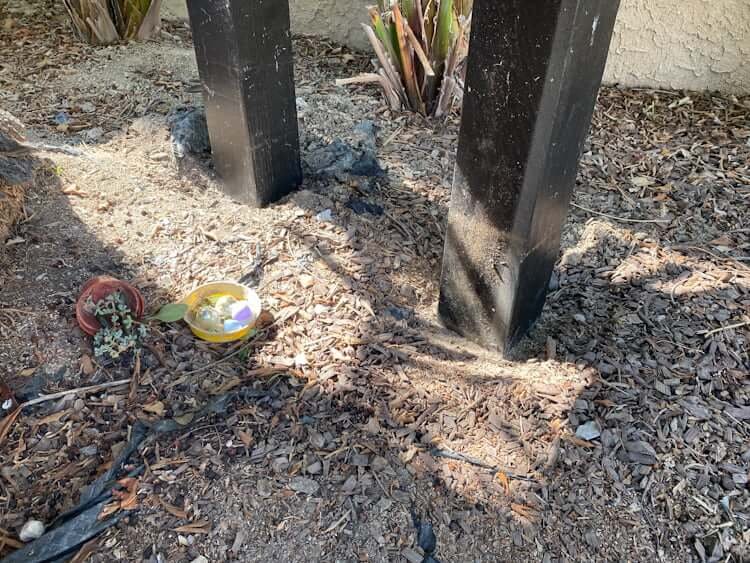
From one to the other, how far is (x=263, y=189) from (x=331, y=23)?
2337mm

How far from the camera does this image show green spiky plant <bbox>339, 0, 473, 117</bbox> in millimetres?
3449

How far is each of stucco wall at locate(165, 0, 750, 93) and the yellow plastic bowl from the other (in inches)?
122

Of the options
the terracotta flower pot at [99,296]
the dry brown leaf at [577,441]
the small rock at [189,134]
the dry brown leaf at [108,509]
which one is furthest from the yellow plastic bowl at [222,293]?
the dry brown leaf at [577,441]

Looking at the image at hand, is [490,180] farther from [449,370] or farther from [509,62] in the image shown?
[449,370]

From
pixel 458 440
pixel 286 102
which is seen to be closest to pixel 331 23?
pixel 286 102

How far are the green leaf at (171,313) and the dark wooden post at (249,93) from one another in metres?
0.76

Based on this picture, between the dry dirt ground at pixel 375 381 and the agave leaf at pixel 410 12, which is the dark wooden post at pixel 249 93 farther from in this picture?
the agave leaf at pixel 410 12

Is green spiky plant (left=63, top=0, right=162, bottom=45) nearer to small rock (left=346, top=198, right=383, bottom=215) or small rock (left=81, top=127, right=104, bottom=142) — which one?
small rock (left=81, top=127, right=104, bottom=142)

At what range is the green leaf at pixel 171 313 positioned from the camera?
7.49 ft

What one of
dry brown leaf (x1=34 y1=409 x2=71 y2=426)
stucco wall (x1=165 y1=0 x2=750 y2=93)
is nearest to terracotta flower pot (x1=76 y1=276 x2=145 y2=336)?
dry brown leaf (x1=34 y1=409 x2=71 y2=426)

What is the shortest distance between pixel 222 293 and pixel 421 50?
6.14 ft

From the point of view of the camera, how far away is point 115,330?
2176mm

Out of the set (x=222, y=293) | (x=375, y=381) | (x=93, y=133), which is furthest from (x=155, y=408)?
(x=93, y=133)

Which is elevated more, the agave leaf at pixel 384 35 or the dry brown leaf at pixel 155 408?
the agave leaf at pixel 384 35
